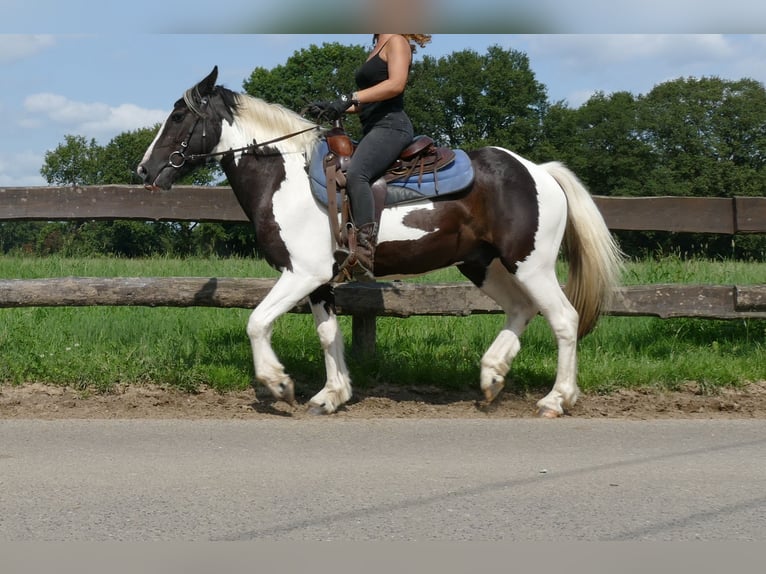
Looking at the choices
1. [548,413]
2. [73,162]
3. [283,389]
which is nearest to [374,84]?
[283,389]

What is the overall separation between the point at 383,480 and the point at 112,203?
174 inches

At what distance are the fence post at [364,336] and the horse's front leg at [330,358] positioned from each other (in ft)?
2.52

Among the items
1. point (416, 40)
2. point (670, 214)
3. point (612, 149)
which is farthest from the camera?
point (612, 149)

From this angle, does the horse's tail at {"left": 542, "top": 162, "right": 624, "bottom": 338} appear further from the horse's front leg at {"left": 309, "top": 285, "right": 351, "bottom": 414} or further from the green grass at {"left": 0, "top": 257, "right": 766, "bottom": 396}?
the horse's front leg at {"left": 309, "top": 285, "right": 351, "bottom": 414}

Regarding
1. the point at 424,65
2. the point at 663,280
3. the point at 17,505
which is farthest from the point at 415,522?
the point at 424,65

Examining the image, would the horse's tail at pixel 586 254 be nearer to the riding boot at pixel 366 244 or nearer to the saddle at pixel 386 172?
the saddle at pixel 386 172

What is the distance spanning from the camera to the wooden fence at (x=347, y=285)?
295 inches

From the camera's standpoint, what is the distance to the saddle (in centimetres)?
641

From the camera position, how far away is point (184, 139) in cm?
681

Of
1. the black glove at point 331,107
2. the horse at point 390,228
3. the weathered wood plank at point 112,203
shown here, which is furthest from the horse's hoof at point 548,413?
the weathered wood plank at point 112,203

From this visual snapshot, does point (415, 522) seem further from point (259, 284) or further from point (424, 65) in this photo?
point (424, 65)

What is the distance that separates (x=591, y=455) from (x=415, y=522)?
1.68 m

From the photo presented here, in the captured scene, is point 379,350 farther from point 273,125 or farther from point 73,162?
point 73,162

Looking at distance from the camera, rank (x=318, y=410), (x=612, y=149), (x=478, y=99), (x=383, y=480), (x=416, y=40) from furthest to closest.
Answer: (x=612, y=149), (x=478, y=99), (x=318, y=410), (x=416, y=40), (x=383, y=480)
